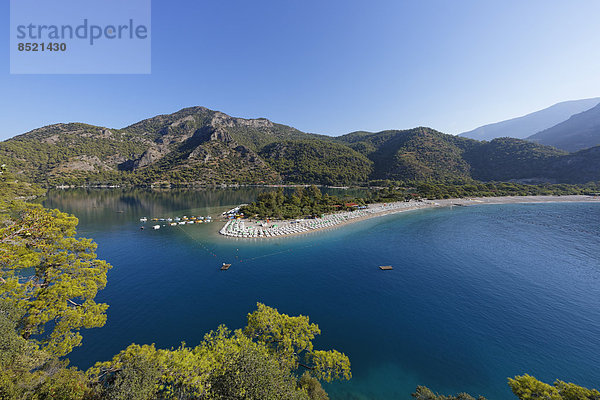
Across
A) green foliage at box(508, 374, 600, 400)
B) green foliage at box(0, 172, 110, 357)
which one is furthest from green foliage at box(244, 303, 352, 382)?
green foliage at box(0, 172, 110, 357)

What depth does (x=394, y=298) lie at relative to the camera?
3353 centimetres

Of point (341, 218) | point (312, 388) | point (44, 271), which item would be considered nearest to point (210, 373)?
point (312, 388)

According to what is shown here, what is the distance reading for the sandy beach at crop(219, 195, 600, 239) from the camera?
64.6m

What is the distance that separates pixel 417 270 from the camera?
140 feet

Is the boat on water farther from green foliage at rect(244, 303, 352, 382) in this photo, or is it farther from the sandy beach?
green foliage at rect(244, 303, 352, 382)

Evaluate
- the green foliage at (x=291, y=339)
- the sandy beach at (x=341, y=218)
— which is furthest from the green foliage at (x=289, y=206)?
the green foliage at (x=291, y=339)

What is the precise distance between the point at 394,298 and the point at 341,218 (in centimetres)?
4878

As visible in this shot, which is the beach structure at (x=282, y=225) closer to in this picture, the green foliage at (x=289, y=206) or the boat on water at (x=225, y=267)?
the green foliage at (x=289, y=206)

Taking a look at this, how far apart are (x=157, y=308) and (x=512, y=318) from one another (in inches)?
1929

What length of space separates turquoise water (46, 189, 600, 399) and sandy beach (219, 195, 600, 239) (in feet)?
17.5

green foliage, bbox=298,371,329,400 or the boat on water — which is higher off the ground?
the boat on water

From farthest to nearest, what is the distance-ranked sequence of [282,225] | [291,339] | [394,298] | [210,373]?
1. [282,225]
2. [394,298]
3. [291,339]
4. [210,373]

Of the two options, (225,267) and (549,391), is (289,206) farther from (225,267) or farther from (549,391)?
(549,391)

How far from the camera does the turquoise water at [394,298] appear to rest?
73.2 feet
